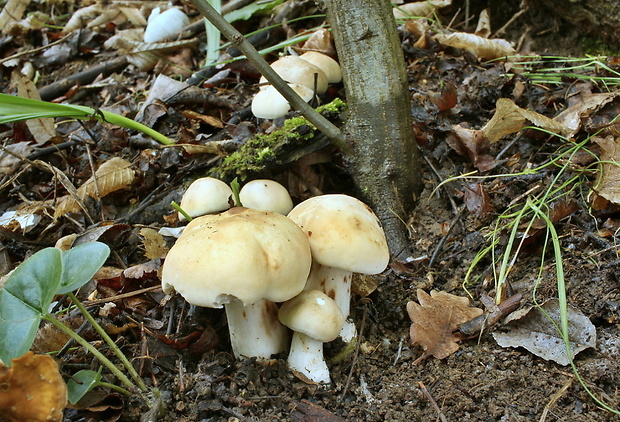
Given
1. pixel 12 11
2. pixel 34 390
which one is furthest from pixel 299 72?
pixel 12 11

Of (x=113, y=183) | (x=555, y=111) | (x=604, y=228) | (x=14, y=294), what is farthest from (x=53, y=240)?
(x=555, y=111)

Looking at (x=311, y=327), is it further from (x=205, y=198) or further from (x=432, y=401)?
(x=205, y=198)

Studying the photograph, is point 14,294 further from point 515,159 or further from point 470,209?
point 515,159

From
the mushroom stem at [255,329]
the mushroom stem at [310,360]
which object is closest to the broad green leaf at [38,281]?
the mushroom stem at [255,329]

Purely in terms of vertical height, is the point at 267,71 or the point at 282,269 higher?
the point at 267,71

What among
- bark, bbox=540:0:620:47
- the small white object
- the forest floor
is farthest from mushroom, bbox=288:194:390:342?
the small white object

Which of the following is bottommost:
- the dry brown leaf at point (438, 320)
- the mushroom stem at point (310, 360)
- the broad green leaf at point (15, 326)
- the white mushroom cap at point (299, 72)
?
the dry brown leaf at point (438, 320)

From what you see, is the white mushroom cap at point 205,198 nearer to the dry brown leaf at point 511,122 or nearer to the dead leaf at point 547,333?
the dead leaf at point 547,333

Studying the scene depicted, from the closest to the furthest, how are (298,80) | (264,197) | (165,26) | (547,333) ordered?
(547,333) < (264,197) < (298,80) < (165,26)
